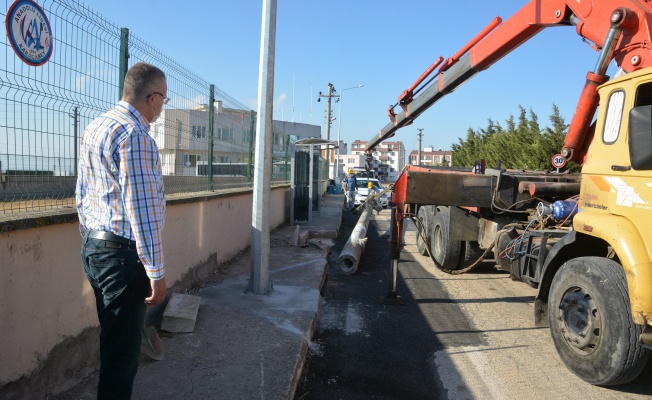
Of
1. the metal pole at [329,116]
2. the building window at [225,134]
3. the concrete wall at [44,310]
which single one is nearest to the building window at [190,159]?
the building window at [225,134]

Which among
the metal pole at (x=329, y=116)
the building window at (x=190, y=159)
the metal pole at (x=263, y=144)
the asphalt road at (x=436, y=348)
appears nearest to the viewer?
the asphalt road at (x=436, y=348)

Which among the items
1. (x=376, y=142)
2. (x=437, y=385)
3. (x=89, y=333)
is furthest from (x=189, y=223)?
(x=376, y=142)

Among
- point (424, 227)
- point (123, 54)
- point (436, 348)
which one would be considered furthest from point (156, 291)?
point (424, 227)

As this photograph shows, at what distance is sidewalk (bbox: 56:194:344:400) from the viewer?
3469 millimetres

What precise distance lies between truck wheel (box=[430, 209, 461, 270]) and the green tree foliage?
357 centimetres

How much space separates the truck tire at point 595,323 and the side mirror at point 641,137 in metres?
0.90

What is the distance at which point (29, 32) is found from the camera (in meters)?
3.15

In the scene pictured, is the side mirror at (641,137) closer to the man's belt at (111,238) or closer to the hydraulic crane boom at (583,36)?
the hydraulic crane boom at (583,36)

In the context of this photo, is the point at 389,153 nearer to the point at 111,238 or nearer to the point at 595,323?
the point at 595,323

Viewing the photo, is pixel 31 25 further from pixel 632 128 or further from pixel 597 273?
pixel 597 273

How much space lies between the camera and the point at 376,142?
12.6 m

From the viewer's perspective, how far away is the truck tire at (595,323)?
12.3 ft

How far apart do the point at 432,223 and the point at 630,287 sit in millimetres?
5858

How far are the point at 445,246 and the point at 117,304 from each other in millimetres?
6716
